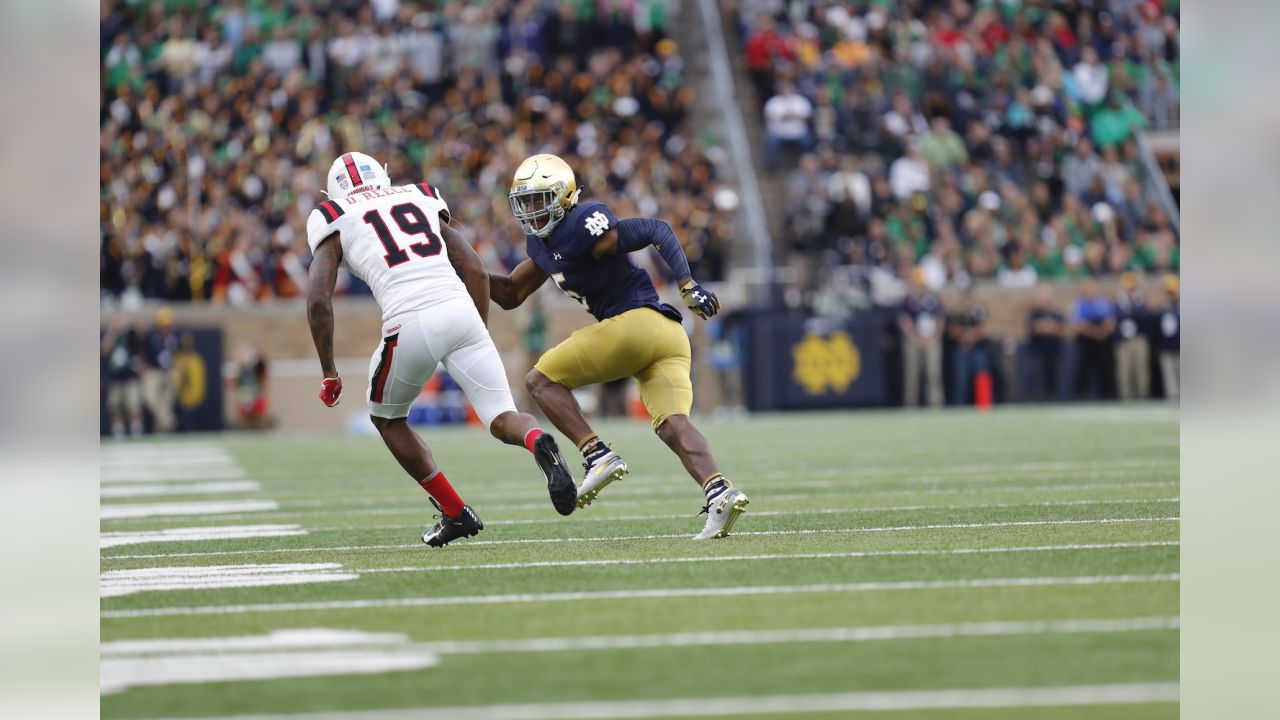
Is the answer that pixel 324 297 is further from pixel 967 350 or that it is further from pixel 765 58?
pixel 765 58

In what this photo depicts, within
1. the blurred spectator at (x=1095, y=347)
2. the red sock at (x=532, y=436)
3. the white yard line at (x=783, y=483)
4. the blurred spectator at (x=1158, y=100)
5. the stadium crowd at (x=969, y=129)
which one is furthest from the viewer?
the blurred spectator at (x=1158, y=100)

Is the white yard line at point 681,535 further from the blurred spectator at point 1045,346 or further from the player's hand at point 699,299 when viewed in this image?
the blurred spectator at point 1045,346

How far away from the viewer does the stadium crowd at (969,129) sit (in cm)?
2603

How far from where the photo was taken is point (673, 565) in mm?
6586

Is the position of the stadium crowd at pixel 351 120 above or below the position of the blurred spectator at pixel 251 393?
above

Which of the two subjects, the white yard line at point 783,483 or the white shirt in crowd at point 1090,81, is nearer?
the white yard line at point 783,483

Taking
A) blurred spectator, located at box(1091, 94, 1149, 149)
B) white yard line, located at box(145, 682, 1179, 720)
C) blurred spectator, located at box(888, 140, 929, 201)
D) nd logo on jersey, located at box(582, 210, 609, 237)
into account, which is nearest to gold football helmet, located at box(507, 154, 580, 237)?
nd logo on jersey, located at box(582, 210, 609, 237)

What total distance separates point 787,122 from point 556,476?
21.2m

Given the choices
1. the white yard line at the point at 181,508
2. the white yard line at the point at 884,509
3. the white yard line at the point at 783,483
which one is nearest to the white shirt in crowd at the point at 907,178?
the white yard line at the point at 783,483

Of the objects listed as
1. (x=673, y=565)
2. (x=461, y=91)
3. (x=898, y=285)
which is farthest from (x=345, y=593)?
(x=461, y=91)

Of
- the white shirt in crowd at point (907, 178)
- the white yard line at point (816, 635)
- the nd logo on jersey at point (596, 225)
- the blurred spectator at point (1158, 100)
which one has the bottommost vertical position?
the white yard line at point (816, 635)

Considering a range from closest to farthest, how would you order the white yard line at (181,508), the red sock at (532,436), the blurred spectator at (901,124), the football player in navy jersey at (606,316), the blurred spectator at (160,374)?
the red sock at (532,436) → the football player in navy jersey at (606,316) → the white yard line at (181,508) → the blurred spectator at (160,374) → the blurred spectator at (901,124)
